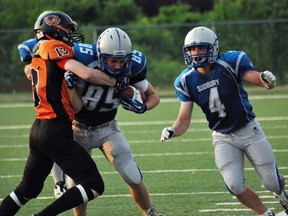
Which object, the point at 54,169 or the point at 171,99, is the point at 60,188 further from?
the point at 171,99

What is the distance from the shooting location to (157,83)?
19.1 metres

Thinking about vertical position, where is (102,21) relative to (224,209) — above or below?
below

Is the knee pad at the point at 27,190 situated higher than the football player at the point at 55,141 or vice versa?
the football player at the point at 55,141

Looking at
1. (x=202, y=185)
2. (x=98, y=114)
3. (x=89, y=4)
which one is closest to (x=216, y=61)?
(x=98, y=114)

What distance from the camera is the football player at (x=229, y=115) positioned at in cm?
613

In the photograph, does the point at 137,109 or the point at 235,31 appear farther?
the point at 235,31

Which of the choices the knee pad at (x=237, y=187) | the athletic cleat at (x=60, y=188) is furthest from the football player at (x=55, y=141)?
the athletic cleat at (x=60, y=188)

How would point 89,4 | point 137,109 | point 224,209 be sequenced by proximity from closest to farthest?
point 137,109 → point 224,209 → point 89,4

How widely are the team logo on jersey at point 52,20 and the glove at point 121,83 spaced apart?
66cm

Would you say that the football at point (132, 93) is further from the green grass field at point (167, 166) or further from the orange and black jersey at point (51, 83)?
the green grass field at point (167, 166)

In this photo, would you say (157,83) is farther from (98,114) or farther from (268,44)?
(98,114)

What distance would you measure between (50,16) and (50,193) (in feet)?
7.64

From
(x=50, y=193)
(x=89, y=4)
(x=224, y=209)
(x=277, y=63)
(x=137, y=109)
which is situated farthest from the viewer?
(x=89, y=4)

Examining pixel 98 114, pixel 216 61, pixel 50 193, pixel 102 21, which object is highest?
pixel 216 61
